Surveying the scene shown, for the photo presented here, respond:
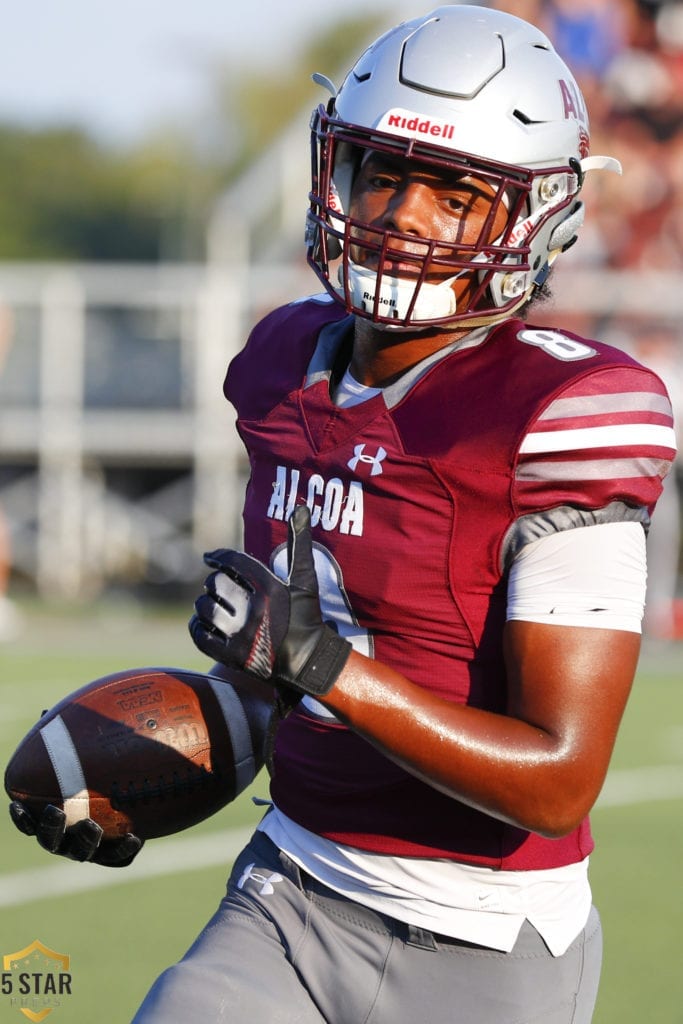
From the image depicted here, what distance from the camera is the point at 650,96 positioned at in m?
12.7

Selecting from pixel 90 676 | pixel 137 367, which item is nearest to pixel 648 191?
pixel 137 367

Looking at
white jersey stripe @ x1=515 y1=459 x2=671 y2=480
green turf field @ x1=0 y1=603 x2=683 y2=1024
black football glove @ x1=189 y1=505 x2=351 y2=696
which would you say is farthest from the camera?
green turf field @ x1=0 y1=603 x2=683 y2=1024

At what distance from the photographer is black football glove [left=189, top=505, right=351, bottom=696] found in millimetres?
1853

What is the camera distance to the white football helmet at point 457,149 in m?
2.15

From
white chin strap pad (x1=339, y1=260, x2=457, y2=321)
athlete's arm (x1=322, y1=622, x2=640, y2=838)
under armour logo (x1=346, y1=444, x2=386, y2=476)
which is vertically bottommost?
athlete's arm (x1=322, y1=622, x2=640, y2=838)

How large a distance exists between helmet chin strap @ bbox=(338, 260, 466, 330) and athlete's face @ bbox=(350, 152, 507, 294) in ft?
0.05

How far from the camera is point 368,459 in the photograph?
6.94ft

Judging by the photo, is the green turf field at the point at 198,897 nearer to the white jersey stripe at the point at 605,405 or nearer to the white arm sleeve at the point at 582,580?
the white arm sleeve at the point at 582,580

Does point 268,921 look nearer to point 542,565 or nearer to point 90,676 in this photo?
point 542,565

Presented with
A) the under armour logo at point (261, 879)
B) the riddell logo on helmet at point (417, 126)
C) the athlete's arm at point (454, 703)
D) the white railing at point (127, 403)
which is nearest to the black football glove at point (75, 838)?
the under armour logo at point (261, 879)

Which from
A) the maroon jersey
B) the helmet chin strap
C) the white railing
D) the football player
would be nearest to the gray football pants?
the football player

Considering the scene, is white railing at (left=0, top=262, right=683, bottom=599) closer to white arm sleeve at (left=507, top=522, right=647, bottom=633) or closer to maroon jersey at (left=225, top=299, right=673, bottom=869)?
maroon jersey at (left=225, top=299, right=673, bottom=869)

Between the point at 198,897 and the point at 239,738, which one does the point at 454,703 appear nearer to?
the point at 239,738

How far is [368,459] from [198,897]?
9.39ft
